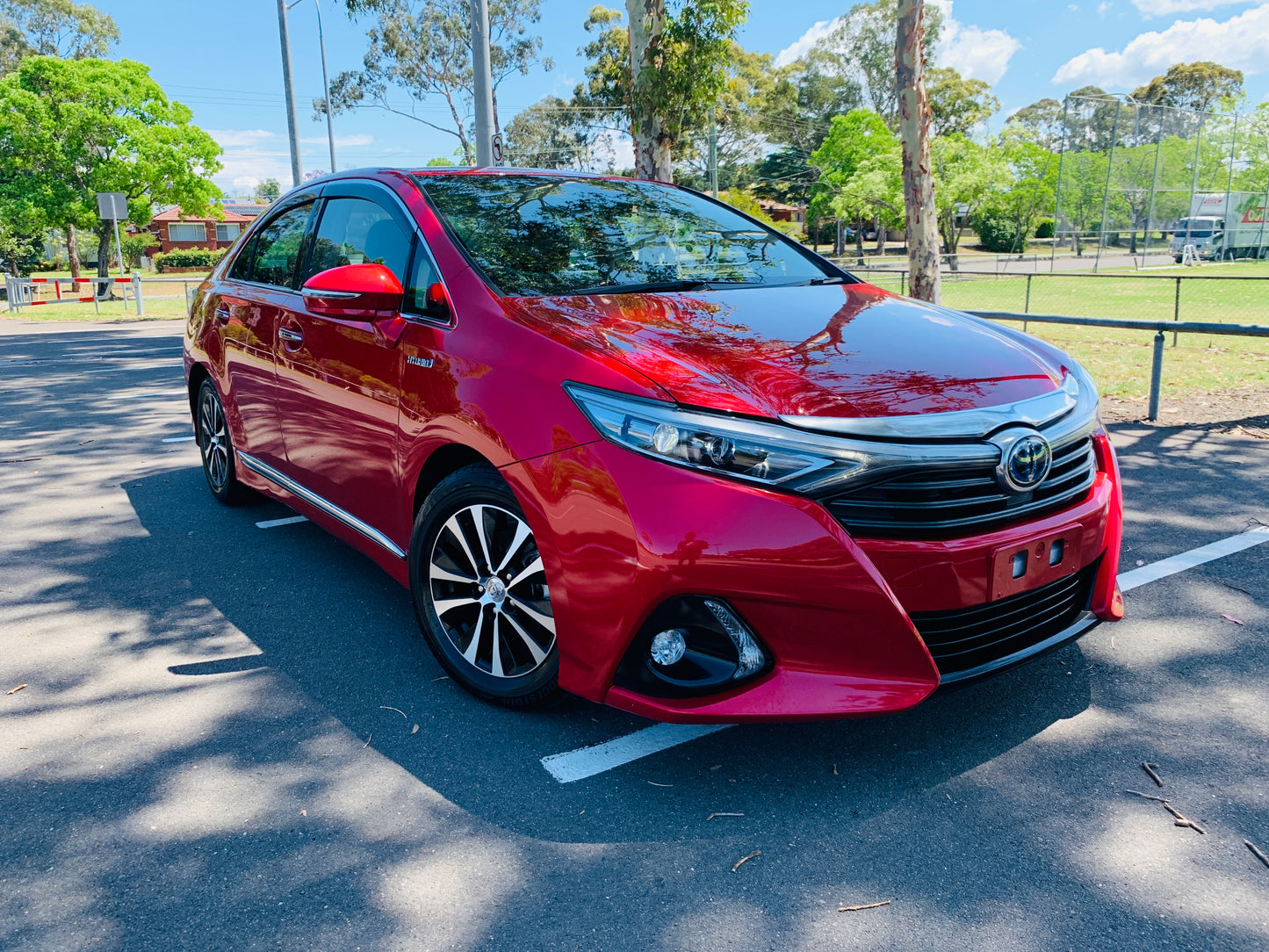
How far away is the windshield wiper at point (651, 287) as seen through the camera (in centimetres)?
325

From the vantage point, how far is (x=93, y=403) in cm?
914

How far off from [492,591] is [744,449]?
1.01 metres

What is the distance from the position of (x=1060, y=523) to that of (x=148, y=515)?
184 inches

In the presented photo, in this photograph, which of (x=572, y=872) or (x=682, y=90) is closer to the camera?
(x=572, y=872)

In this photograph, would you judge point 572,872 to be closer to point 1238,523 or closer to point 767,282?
point 767,282

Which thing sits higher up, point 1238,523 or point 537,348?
point 537,348

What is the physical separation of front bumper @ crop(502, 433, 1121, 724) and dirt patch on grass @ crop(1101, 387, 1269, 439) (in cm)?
523

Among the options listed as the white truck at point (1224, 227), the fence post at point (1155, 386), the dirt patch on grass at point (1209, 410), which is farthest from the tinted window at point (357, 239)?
the white truck at point (1224, 227)

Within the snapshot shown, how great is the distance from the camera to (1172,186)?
3722 centimetres

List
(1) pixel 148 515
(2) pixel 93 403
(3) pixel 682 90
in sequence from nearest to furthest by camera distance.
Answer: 1. (1) pixel 148 515
2. (2) pixel 93 403
3. (3) pixel 682 90

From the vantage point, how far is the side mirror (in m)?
3.22

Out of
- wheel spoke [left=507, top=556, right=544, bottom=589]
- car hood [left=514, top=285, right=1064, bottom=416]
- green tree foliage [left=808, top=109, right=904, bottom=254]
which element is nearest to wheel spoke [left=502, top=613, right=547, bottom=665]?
wheel spoke [left=507, top=556, right=544, bottom=589]

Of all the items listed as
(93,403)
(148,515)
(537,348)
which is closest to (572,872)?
(537,348)

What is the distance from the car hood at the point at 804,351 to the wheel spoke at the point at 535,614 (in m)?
0.78
